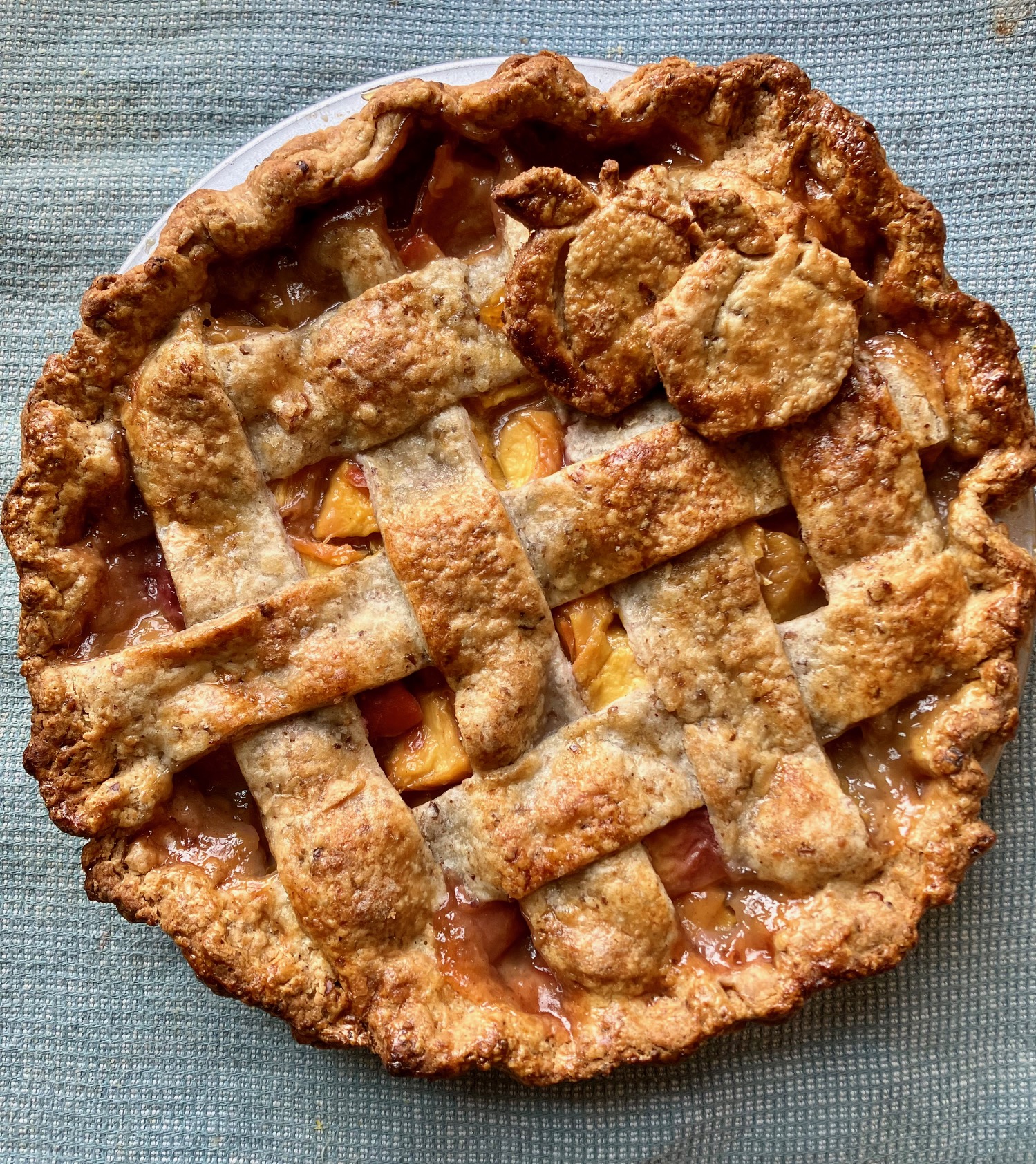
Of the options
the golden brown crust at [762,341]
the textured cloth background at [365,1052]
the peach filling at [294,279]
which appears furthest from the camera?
the textured cloth background at [365,1052]

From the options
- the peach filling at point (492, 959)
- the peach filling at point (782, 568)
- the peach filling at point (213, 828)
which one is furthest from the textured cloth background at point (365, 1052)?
the peach filling at point (782, 568)

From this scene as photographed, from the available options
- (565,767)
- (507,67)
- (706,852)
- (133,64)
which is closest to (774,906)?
(706,852)

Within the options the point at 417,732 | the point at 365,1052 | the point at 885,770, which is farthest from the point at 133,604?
the point at 885,770

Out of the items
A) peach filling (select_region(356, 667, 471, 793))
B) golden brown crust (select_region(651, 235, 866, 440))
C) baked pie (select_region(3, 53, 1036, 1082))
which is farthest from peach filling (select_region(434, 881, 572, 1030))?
golden brown crust (select_region(651, 235, 866, 440))

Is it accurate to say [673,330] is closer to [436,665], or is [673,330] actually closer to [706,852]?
[436,665]

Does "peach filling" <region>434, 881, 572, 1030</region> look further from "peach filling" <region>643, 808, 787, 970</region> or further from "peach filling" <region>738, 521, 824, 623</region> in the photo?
"peach filling" <region>738, 521, 824, 623</region>

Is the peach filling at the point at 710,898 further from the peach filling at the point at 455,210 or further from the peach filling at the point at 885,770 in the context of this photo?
the peach filling at the point at 455,210

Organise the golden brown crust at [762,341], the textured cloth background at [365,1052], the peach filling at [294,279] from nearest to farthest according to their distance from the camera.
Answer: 1. the golden brown crust at [762,341]
2. the peach filling at [294,279]
3. the textured cloth background at [365,1052]
